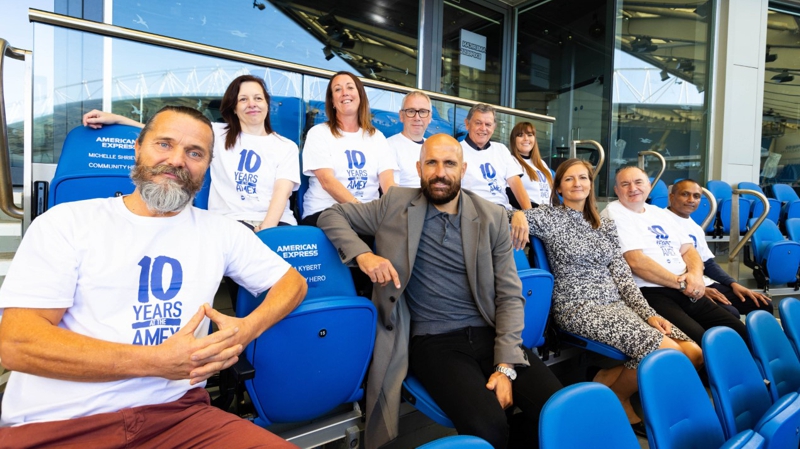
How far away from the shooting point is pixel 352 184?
252 cm

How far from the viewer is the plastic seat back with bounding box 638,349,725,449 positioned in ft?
3.72

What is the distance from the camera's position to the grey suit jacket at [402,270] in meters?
1.58

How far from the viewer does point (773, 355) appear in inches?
67.8

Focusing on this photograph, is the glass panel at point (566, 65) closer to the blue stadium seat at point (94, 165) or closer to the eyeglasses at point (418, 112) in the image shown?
the eyeglasses at point (418, 112)

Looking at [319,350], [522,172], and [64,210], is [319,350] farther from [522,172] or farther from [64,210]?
[522,172]

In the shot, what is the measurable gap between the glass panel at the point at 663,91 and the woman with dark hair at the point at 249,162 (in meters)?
6.06

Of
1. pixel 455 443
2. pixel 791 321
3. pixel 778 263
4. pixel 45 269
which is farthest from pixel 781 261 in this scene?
pixel 45 269

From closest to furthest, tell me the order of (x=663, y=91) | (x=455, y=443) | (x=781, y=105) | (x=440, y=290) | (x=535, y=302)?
(x=455, y=443) < (x=440, y=290) < (x=535, y=302) < (x=663, y=91) < (x=781, y=105)

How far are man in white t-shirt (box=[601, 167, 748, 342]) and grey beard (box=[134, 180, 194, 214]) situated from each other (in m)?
2.43

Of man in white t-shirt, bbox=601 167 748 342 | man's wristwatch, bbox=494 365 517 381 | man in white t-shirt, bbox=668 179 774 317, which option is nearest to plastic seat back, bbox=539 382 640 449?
man's wristwatch, bbox=494 365 517 381

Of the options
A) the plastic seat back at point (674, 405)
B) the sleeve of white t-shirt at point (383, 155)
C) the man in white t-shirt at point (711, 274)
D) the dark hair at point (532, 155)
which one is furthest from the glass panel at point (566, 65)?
the plastic seat back at point (674, 405)

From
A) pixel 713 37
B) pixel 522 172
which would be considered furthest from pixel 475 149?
pixel 713 37

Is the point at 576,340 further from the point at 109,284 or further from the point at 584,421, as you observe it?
the point at 109,284

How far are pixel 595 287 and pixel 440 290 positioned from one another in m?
1.00
